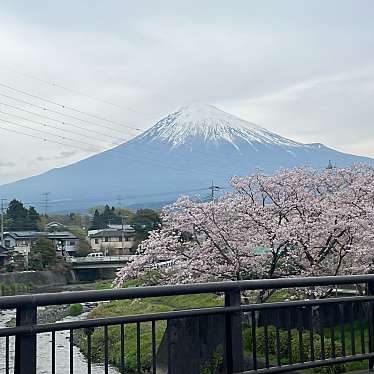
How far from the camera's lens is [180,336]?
4.36 m

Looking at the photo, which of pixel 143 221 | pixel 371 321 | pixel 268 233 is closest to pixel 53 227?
pixel 143 221

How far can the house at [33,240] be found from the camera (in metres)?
47.7

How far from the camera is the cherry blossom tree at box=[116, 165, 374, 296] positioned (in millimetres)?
15609

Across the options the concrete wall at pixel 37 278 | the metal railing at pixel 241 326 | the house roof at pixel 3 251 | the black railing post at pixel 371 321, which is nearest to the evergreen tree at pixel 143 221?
the concrete wall at pixel 37 278

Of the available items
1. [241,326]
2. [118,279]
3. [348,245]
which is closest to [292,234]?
[348,245]

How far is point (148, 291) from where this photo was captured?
393 centimetres

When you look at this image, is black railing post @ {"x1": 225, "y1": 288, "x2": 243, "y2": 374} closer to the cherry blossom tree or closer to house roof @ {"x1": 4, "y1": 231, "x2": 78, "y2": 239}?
the cherry blossom tree

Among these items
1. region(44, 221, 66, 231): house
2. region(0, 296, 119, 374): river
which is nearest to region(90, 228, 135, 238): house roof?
region(44, 221, 66, 231): house

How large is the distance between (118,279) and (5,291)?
66.2ft

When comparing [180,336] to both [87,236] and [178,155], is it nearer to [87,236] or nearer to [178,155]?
[87,236]

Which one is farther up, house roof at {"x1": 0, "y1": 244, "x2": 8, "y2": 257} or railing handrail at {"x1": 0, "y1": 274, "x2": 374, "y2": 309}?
railing handrail at {"x1": 0, "y1": 274, "x2": 374, "y2": 309}

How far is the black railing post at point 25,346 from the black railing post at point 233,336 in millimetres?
1367

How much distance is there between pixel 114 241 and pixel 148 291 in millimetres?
42996

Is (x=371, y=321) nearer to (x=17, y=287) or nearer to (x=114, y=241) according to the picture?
(x=17, y=287)
